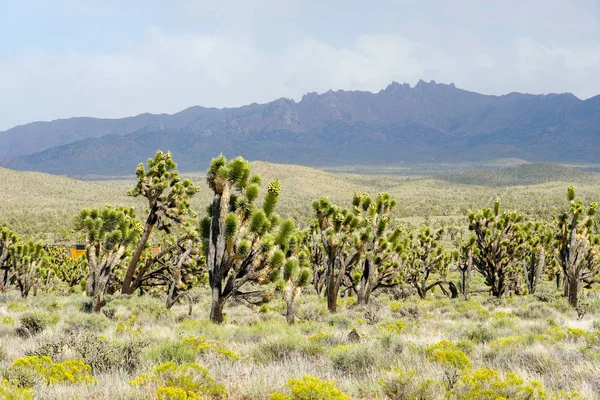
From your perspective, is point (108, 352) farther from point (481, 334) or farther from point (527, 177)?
point (527, 177)

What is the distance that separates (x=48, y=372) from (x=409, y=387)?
432 cm

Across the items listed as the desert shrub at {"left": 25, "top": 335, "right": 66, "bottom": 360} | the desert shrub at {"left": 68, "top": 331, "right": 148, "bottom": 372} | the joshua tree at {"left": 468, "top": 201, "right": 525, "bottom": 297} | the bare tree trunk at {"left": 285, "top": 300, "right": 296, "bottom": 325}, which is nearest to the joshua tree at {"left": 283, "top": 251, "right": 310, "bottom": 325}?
the bare tree trunk at {"left": 285, "top": 300, "right": 296, "bottom": 325}

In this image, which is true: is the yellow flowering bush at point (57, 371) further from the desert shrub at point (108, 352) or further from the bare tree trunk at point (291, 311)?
the bare tree trunk at point (291, 311)

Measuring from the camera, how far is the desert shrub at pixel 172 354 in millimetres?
6691

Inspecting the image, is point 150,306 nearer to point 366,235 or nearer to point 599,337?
point 366,235

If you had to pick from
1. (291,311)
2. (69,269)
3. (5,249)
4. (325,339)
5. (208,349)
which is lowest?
(69,269)

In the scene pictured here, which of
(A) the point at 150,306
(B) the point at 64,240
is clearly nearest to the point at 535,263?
(A) the point at 150,306

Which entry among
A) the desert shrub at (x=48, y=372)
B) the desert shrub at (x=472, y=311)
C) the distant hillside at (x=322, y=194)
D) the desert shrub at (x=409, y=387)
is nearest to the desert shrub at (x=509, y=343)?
the desert shrub at (x=409, y=387)

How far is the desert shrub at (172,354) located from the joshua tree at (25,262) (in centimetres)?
Result: 2031

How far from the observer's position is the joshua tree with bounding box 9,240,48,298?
24.0 m

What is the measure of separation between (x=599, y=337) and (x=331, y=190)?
415 ft

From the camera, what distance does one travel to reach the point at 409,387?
519cm

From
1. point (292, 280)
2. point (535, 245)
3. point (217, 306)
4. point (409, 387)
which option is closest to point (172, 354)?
point (409, 387)

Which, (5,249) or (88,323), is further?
(5,249)
